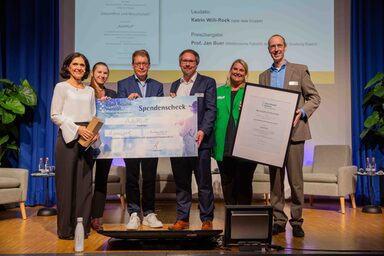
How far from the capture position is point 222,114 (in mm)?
4023

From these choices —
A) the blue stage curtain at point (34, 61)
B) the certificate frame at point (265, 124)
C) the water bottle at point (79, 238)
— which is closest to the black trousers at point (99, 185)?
the water bottle at point (79, 238)

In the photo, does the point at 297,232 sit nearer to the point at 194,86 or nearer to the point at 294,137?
the point at 294,137

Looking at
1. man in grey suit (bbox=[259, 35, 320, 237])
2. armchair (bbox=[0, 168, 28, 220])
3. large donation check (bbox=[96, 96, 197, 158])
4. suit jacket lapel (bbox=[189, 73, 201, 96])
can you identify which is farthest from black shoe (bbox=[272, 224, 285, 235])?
armchair (bbox=[0, 168, 28, 220])

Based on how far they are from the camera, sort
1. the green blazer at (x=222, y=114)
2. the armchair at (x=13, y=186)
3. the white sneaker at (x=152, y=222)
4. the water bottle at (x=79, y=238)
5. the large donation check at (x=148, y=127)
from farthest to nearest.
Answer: the armchair at (x=13, y=186)
the white sneaker at (x=152, y=222)
the green blazer at (x=222, y=114)
the large donation check at (x=148, y=127)
the water bottle at (x=79, y=238)

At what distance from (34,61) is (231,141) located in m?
3.65

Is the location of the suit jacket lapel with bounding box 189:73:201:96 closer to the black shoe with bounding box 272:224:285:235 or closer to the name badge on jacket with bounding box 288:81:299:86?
the name badge on jacket with bounding box 288:81:299:86

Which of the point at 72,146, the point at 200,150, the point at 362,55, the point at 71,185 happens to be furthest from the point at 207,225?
the point at 362,55

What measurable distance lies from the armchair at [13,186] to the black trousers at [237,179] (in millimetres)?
2397

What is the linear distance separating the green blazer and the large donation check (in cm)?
31

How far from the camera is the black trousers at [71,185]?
12.1ft

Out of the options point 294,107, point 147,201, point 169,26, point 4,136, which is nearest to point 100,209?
point 147,201

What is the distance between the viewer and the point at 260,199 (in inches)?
264

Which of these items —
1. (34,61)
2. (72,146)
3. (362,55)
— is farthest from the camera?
(362,55)

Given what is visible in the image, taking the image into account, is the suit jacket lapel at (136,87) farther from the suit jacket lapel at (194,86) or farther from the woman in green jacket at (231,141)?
the woman in green jacket at (231,141)
